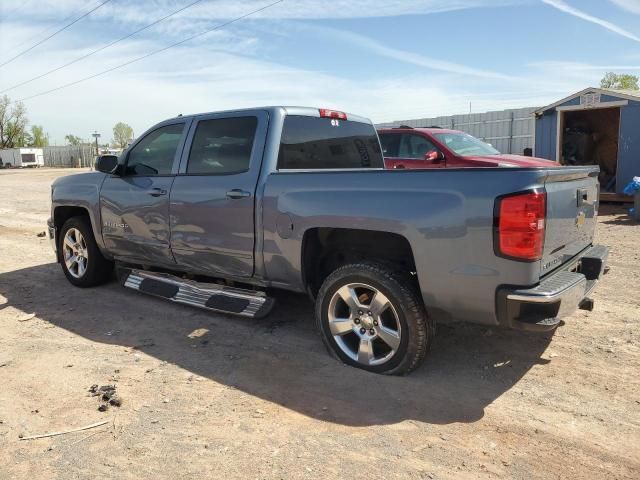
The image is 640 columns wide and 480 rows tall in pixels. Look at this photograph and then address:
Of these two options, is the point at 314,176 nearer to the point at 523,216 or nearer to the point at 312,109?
the point at 312,109

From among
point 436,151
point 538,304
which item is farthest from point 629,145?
point 538,304

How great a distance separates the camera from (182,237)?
15.8ft

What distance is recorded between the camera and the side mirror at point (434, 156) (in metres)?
9.01

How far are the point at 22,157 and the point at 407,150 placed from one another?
7026 centimetres

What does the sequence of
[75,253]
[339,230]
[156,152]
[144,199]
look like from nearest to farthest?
[339,230]
[144,199]
[156,152]
[75,253]

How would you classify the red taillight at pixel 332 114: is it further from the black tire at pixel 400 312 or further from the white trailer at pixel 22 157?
the white trailer at pixel 22 157

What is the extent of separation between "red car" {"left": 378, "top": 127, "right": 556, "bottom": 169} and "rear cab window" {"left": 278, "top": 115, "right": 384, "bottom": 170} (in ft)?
12.4

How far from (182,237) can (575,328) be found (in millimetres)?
3560

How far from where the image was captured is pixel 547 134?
1505cm

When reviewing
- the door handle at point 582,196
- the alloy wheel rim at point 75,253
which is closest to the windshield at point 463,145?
the door handle at point 582,196

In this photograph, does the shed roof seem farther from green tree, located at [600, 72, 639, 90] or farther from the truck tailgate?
green tree, located at [600, 72, 639, 90]

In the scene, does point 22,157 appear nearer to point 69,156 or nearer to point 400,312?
point 69,156

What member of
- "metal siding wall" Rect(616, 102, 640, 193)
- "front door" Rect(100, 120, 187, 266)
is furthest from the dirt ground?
"metal siding wall" Rect(616, 102, 640, 193)

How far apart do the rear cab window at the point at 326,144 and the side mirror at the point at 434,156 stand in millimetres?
3667
